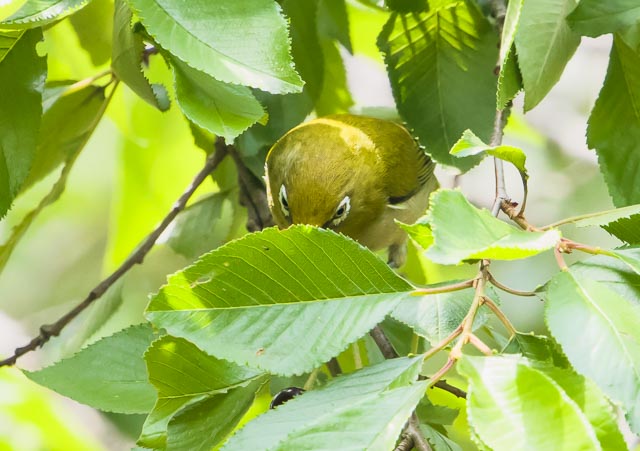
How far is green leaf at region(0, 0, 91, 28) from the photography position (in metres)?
1.57

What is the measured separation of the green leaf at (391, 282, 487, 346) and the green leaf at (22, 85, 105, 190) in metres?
1.21

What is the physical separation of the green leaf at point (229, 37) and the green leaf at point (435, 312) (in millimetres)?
464

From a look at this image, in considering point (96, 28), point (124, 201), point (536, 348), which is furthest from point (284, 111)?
point (536, 348)

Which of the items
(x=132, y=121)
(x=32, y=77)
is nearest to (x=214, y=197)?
(x=132, y=121)

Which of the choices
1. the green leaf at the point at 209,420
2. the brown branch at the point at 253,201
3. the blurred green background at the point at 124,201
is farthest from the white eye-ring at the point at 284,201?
the green leaf at the point at 209,420

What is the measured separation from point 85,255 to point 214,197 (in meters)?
3.11

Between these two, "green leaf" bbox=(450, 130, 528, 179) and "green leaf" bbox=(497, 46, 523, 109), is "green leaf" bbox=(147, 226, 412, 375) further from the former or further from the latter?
"green leaf" bbox=(497, 46, 523, 109)

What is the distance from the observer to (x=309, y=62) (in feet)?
8.12

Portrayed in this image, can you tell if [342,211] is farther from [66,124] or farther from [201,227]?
[66,124]

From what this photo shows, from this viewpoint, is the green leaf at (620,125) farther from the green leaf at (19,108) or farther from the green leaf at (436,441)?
the green leaf at (19,108)

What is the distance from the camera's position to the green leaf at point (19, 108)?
5.86 feet

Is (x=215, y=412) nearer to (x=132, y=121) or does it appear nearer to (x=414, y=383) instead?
(x=414, y=383)

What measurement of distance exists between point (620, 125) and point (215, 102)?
102cm

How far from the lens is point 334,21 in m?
2.59
